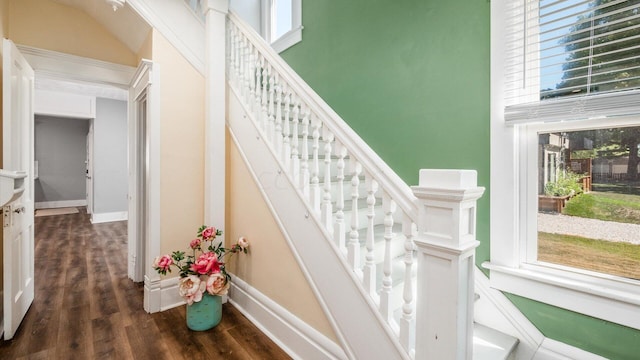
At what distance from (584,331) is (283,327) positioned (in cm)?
162

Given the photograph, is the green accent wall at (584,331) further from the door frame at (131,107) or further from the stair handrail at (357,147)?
the door frame at (131,107)

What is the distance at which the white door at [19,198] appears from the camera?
6.13 feet

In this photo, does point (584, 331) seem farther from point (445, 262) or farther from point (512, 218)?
point (445, 262)

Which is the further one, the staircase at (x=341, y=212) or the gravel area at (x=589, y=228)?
the gravel area at (x=589, y=228)

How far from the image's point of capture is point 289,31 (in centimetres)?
345

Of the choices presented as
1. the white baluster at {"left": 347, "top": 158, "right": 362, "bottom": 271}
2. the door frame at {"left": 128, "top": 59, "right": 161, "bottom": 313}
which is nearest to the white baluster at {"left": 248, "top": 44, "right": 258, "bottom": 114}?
the door frame at {"left": 128, "top": 59, "right": 161, "bottom": 313}

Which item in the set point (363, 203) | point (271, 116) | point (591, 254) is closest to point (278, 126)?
point (271, 116)

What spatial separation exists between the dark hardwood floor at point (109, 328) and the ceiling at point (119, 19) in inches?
89.0

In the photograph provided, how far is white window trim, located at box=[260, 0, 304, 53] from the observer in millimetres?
3320

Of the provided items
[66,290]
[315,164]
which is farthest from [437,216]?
[66,290]

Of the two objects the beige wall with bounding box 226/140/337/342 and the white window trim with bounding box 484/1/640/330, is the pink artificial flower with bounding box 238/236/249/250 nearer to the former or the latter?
the beige wall with bounding box 226/140/337/342

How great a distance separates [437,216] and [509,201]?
2.91 ft

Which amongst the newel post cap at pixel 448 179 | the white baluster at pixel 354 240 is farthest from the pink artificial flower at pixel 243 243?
the newel post cap at pixel 448 179

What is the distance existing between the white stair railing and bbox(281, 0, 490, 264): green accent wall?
0.57 m
